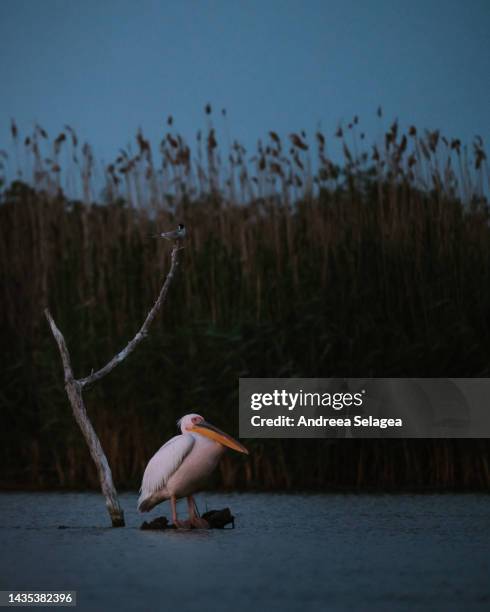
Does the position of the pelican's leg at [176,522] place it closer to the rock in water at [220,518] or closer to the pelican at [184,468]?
the pelican at [184,468]

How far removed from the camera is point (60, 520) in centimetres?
693

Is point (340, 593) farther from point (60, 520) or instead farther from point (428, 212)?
point (428, 212)

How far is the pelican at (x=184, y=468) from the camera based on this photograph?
6.31 meters

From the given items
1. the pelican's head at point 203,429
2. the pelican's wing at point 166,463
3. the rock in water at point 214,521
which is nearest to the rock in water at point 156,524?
the rock in water at point 214,521

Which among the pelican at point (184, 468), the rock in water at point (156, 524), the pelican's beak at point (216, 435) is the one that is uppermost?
the pelican's beak at point (216, 435)

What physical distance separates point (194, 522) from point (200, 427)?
453 mm

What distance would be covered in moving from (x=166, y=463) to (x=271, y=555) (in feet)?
3.02

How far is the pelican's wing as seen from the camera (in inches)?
248

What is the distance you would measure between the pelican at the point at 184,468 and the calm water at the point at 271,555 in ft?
0.57

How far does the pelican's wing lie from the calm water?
0.79 feet

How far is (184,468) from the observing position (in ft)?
20.7

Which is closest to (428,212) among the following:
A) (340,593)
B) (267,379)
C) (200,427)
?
(267,379)

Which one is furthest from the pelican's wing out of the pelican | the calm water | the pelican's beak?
the calm water

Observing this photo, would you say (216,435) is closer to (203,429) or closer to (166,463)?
(203,429)
